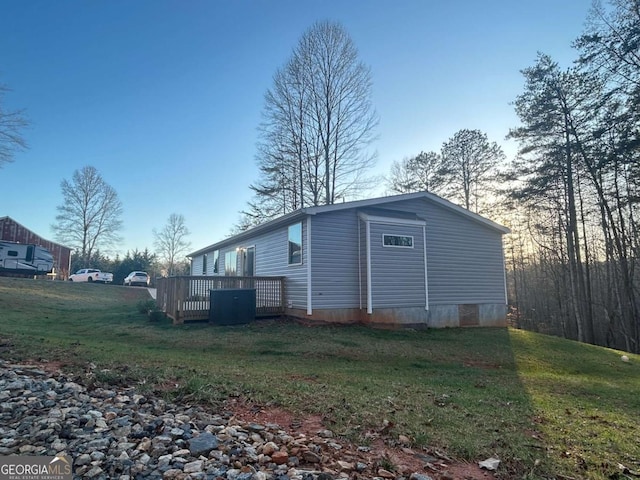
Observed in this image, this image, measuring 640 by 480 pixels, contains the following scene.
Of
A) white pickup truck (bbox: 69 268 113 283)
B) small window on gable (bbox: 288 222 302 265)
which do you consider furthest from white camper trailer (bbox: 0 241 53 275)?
small window on gable (bbox: 288 222 302 265)

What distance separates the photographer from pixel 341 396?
4.05 meters

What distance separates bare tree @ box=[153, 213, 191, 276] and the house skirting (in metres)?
35.5

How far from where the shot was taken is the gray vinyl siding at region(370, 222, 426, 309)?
10641mm

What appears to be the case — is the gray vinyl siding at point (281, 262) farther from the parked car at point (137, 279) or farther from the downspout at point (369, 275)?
the parked car at point (137, 279)

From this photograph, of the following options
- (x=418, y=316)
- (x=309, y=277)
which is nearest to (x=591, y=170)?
(x=418, y=316)

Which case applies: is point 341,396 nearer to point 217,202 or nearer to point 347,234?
point 347,234

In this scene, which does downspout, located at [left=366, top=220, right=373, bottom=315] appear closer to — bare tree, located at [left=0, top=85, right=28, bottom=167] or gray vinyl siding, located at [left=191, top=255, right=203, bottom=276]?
bare tree, located at [left=0, top=85, right=28, bottom=167]

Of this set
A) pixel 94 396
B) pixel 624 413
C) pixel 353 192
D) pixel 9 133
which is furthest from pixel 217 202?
pixel 624 413

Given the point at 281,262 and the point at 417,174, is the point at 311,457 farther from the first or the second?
the point at 417,174

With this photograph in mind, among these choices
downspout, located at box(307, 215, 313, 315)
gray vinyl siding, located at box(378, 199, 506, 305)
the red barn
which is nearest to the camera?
downspout, located at box(307, 215, 313, 315)

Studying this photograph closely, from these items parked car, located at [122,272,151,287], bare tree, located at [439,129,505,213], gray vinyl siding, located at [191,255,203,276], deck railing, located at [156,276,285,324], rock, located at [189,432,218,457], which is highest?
bare tree, located at [439,129,505,213]

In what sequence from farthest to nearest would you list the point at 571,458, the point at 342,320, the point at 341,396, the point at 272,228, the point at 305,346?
the point at 272,228 → the point at 342,320 → the point at 305,346 → the point at 341,396 → the point at 571,458

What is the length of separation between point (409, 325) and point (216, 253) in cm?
1119

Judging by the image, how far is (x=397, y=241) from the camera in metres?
11.1
